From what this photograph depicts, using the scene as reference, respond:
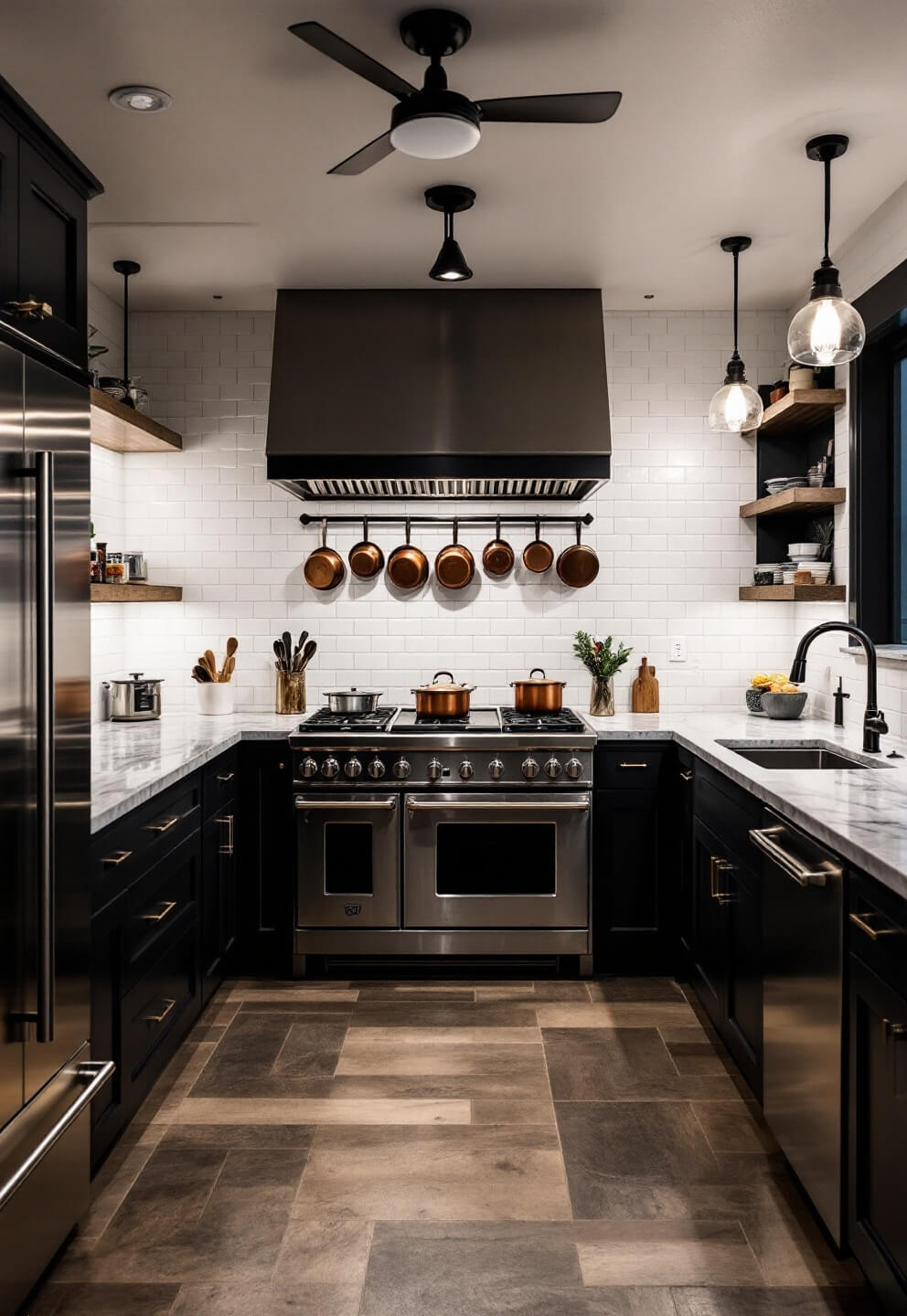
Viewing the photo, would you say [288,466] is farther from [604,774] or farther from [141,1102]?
[141,1102]

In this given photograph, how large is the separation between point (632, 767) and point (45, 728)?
2.61 meters

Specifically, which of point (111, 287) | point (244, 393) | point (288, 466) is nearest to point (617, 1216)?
point (288, 466)

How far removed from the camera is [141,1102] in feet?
9.36

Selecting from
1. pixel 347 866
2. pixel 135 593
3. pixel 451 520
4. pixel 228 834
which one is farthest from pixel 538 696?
pixel 135 593

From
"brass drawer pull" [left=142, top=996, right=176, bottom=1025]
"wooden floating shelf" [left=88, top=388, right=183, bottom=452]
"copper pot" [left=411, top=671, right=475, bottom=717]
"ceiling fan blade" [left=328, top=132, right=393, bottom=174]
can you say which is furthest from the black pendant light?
"brass drawer pull" [left=142, top=996, right=176, bottom=1025]

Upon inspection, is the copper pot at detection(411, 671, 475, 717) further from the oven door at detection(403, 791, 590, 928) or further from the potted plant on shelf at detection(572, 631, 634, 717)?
the potted plant on shelf at detection(572, 631, 634, 717)

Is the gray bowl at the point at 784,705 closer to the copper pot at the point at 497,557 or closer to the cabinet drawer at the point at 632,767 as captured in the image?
the cabinet drawer at the point at 632,767

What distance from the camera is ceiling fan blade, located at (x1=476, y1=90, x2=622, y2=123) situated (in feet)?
7.53

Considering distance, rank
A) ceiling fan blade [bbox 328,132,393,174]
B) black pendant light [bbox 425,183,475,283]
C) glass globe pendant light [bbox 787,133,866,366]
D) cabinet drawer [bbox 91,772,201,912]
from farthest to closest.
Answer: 1. black pendant light [bbox 425,183,475,283]
2. glass globe pendant light [bbox 787,133,866,366]
3. ceiling fan blade [bbox 328,132,393,174]
4. cabinet drawer [bbox 91,772,201,912]

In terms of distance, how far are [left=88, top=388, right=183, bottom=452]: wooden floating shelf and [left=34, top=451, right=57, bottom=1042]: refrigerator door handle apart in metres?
1.81

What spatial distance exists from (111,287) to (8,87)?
2.76 m

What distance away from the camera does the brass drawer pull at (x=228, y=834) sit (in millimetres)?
3771

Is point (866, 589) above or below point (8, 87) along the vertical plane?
below

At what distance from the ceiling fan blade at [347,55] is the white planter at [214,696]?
267 centimetres
